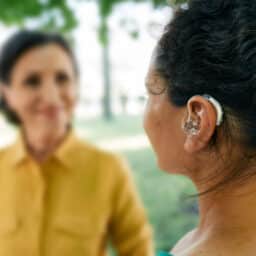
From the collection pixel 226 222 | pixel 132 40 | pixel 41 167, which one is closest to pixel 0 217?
pixel 41 167

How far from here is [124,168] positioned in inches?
77.3

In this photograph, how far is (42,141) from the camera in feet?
6.36

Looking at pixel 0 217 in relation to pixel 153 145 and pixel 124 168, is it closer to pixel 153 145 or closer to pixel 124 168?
pixel 124 168

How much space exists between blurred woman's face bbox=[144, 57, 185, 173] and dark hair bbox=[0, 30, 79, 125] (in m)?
1.13

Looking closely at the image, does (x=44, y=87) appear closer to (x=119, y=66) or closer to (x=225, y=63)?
(x=225, y=63)

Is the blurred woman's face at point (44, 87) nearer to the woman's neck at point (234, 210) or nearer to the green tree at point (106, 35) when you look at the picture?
the green tree at point (106, 35)

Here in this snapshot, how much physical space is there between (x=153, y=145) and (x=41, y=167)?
108 cm

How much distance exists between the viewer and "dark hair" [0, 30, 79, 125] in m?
1.93

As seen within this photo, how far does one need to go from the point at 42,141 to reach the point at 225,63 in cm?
127

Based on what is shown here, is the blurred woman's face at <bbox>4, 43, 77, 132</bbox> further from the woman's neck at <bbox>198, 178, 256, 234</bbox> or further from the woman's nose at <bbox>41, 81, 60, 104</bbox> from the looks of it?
the woman's neck at <bbox>198, 178, 256, 234</bbox>

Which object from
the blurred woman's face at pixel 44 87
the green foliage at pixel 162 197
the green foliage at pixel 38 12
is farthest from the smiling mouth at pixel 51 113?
the green foliage at pixel 38 12

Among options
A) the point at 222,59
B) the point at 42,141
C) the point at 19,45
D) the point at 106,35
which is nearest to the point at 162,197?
the point at 106,35

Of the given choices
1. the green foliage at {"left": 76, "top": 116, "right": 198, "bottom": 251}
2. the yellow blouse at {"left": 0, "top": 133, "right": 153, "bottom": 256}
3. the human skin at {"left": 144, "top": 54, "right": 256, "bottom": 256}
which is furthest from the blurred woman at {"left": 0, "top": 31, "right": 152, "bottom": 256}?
the human skin at {"left": 144, "top": 54, "right": 256, "bottom": 256}

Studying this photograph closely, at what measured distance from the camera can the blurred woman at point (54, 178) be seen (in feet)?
5.98
